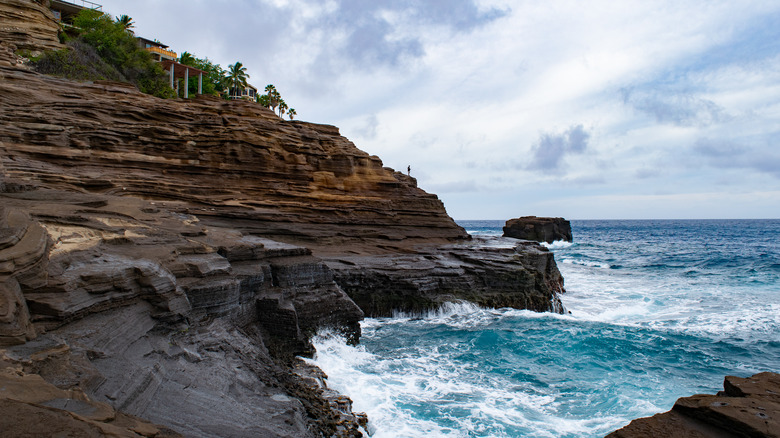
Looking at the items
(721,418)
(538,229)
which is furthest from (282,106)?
(721,418)

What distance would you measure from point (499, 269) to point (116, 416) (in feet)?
60.1

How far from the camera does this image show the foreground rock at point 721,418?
4992 millimetres

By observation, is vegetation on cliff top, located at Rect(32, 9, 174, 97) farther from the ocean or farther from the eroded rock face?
the ocean

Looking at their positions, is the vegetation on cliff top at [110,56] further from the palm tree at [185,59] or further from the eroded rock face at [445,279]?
the eroded rock face at [445,279]

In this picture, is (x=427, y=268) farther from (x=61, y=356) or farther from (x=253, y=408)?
(x=61, y=356)

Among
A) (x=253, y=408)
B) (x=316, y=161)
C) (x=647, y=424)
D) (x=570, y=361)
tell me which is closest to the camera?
(x=647, y=424)

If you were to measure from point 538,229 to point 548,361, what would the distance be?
167 ft

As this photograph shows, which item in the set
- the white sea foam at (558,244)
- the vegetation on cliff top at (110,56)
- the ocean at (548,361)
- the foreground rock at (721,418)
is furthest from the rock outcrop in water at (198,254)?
the white sea foam at (558,244)

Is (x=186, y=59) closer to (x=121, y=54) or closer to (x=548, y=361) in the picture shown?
(x=121, y=54)

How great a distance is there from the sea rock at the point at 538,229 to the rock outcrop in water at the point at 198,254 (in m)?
36.2

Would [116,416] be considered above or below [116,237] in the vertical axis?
below

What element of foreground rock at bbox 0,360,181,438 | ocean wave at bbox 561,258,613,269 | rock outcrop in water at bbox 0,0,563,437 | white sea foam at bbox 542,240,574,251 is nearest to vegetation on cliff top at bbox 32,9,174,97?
rock outcrop in water at bbox 0,0,563,437

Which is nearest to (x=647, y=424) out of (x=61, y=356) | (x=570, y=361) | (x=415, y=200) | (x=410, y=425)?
(x=410, y=425)

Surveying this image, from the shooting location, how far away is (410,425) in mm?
9133
